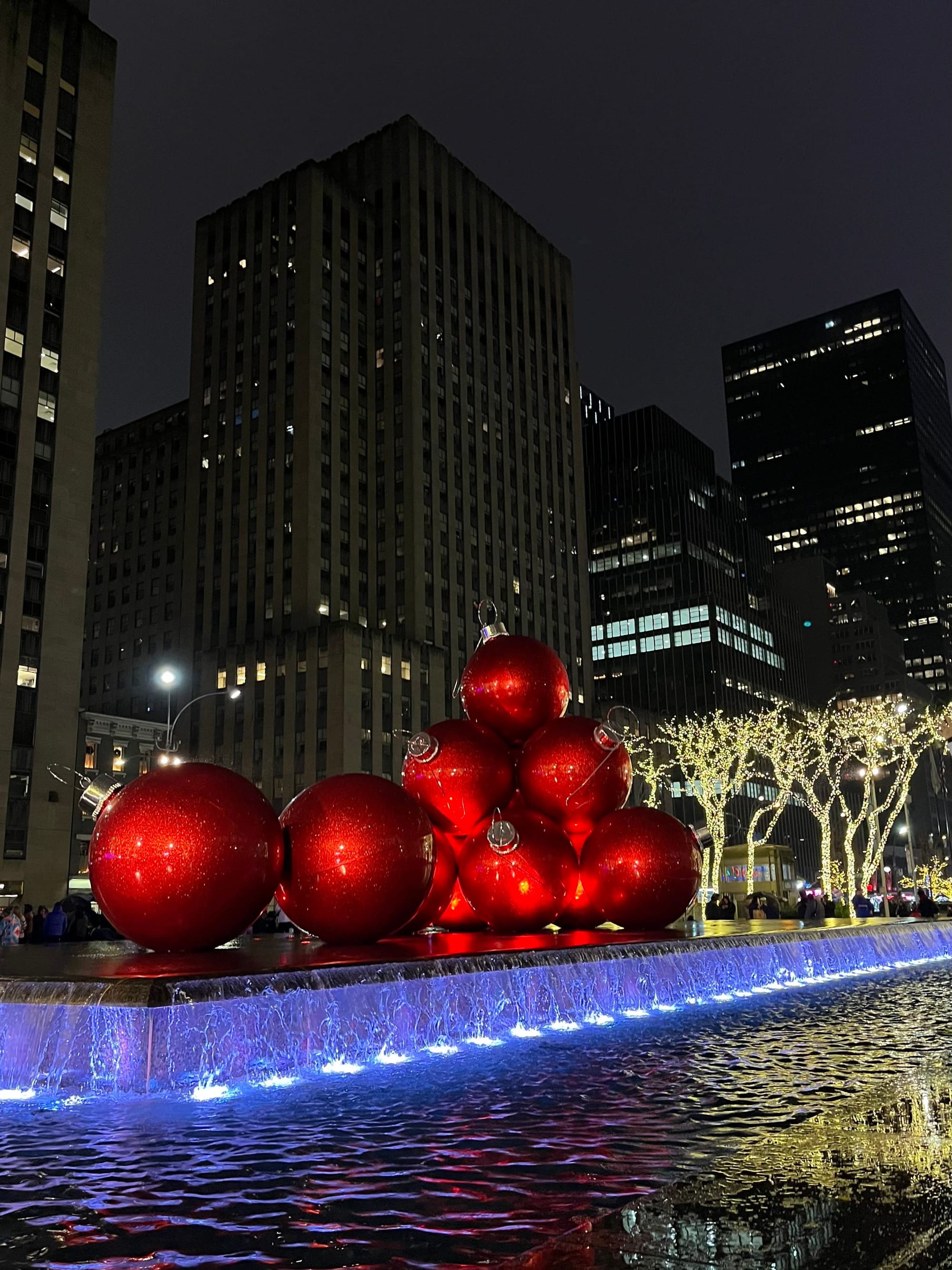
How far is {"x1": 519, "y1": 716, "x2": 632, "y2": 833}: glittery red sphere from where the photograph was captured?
41.5 feet

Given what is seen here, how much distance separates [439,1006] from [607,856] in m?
3.91

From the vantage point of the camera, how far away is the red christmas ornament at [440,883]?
12336 mm

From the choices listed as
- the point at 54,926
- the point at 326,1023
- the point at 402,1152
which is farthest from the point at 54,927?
the point at 402,1152

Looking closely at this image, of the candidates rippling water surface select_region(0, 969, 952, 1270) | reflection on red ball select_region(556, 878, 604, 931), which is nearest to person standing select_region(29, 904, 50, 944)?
reflection on red ball select_region(556, 878, 604, 931)

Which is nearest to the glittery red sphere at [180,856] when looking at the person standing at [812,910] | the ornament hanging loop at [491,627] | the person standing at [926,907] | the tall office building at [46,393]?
the ornament hanging loop at [491,627]

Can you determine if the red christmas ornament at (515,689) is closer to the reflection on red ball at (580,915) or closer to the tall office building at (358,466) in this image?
the reflection on red ball at (580,915)

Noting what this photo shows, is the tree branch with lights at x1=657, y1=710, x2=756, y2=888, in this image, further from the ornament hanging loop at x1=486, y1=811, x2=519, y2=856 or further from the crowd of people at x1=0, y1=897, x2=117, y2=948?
the ornament hanging loop at x1=486, y1=811, x2=519, y2=856

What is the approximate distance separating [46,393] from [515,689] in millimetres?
53430

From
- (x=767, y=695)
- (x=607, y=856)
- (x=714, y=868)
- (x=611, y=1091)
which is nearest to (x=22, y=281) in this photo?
(x=714, y=868)

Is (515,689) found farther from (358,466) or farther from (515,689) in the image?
(358,466)

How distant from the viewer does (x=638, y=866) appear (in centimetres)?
1234

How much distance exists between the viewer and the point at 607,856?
12438mm

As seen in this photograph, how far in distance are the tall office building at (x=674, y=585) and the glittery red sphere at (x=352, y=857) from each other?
98.5 metres

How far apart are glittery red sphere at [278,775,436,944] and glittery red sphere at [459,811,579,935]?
1647mm
